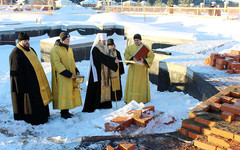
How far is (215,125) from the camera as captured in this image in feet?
8.64

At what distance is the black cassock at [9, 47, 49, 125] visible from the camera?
4133 millimetres

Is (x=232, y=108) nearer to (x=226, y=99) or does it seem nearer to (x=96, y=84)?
(x=226, y=99)

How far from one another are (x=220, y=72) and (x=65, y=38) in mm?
3309

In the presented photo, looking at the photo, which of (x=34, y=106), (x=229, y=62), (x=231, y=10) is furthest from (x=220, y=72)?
(x=231, y=10)

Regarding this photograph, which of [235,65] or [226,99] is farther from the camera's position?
[235,65]

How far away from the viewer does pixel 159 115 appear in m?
3.84

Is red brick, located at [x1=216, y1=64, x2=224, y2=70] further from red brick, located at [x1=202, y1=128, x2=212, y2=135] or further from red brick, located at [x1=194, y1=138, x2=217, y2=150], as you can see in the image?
red brick, located at [x1=194, y1=138, x2=217, y2=150]

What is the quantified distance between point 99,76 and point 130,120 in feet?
6.05

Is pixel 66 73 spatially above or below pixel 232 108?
above

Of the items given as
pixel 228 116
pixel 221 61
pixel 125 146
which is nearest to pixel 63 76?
pixel 125 146

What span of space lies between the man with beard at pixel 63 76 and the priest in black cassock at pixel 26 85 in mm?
327

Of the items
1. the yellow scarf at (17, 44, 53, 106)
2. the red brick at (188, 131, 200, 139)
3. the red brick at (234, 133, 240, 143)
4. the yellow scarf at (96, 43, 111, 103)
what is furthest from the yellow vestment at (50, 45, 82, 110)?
the red brick at (234, 133, 240, 143)

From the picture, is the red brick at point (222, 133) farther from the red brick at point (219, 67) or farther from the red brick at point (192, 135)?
the red brick at point (219, 67)

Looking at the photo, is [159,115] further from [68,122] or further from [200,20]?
[200,20]
